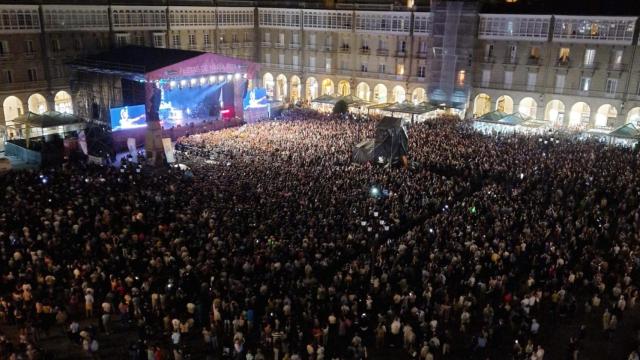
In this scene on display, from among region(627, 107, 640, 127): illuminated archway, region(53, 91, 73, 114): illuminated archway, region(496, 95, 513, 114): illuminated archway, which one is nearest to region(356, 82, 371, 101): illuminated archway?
region(496, 95, 513, 114): illuminated archway

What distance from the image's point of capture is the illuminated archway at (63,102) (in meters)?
49.5

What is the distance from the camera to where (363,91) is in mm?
60625

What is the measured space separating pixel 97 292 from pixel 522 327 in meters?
14.0

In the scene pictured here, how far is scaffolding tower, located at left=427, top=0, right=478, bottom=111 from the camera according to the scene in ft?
167

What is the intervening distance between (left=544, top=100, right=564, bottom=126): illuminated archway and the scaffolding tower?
296 inches

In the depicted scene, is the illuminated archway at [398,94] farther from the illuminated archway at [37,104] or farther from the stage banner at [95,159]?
the illuminated archway at [37,104]

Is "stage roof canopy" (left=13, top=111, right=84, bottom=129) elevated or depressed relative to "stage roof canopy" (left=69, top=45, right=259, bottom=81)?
depressed

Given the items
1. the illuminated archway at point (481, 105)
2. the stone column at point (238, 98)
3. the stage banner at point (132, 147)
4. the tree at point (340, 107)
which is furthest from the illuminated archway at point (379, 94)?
the stage banner at point (132, 147)

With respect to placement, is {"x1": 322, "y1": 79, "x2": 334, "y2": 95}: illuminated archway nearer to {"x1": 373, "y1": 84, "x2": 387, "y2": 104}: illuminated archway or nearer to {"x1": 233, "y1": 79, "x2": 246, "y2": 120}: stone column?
{"x1": 373, "y1": 84, "x2": 387, "y2": 104}: illuminated archway

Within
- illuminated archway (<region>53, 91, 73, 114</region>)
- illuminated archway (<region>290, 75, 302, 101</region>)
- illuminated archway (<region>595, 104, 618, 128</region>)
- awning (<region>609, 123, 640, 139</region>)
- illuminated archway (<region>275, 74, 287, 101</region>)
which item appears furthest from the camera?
illuminated archway (<region>275, 74, 287, 101</region>)

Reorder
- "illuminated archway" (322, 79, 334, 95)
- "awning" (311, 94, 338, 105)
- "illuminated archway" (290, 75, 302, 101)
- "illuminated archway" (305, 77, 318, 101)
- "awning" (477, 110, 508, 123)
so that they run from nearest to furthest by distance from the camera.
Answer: "awning" (477, 110, 508, 123) < "awning" (311, 94, 338, 105) < "illuminated archway" (322, 79, 334, 95) < "illuminated archway" (305, 77, 318, 101) < "illuminated archway" (290, 75, 302, 101)

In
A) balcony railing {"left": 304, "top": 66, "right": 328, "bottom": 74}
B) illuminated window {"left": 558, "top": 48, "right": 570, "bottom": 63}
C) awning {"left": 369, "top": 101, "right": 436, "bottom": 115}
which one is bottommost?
awning {"left": 369, "top": 101, "right": 436, "bottom": 115}

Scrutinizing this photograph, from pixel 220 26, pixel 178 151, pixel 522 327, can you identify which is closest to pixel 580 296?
pixel 522 327

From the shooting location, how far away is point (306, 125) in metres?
43.9
